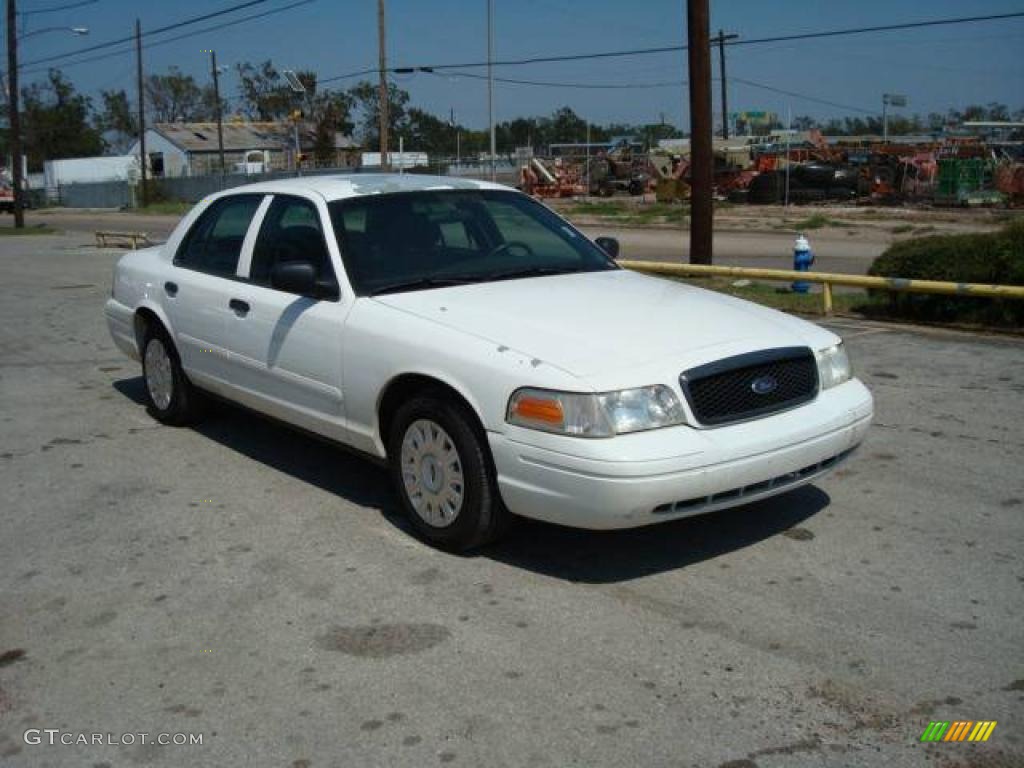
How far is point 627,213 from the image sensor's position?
35.3m

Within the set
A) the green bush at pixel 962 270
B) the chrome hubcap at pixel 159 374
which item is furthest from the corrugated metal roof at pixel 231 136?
the chrome hubcap at pixel 159 374

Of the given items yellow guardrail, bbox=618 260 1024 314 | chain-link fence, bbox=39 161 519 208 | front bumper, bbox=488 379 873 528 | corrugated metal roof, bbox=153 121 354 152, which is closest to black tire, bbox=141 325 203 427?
front bumper, bbox=488 379 873 528

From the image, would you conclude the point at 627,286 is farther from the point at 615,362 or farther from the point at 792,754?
the point at 792,754

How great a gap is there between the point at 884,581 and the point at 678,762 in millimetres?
1629

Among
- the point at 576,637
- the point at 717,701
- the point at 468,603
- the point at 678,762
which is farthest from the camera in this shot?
the point at 468,603

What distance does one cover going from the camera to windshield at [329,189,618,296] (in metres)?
5.32

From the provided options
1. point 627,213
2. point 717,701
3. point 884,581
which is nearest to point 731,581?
point 884,581

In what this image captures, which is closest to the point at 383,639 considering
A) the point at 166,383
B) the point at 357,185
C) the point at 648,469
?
the point at 648,469

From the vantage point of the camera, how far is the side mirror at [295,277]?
516 cm

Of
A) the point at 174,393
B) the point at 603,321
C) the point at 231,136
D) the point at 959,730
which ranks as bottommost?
the point at 959,730

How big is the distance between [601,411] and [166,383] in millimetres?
3788

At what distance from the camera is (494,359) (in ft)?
14.4

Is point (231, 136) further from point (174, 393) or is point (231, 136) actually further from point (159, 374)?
point (174, 393)

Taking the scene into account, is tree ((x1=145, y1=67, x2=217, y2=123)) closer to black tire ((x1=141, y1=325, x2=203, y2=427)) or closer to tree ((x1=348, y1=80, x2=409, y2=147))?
tree ((x1=348, y1=80, x2=409, y2=147))
